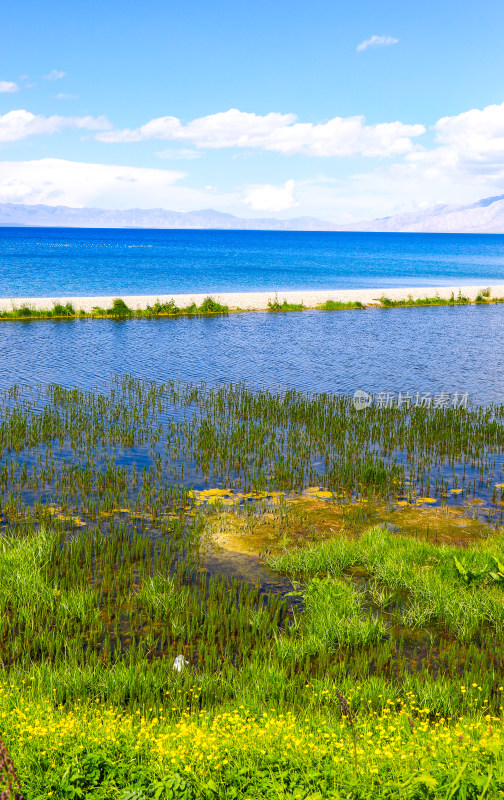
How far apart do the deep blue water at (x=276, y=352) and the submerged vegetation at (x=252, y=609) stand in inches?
316

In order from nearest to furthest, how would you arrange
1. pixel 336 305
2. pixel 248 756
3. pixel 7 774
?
pixel 7 774, pixel 248 756, pixel 336 305

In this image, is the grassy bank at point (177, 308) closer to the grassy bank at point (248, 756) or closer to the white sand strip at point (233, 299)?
the white sand strip at point (233, 299)

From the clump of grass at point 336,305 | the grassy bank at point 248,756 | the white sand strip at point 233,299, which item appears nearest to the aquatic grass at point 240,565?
the grassy bank at point 248,756

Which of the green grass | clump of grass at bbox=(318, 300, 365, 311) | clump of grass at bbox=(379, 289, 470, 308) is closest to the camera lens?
the green grass

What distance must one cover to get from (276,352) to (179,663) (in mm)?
28891

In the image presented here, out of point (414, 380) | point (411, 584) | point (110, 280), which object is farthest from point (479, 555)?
point (110, 280)

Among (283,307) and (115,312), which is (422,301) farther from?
(115,312)

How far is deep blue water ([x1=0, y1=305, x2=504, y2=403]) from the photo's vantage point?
29.8 meters

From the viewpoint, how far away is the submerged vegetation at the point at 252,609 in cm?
686

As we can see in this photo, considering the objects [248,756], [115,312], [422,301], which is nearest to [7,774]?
[248,756]

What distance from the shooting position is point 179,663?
933 cm

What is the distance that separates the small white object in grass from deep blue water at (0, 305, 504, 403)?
19.2m

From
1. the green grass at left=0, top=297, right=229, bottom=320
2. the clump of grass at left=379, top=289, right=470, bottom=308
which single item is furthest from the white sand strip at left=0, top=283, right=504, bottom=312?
the green grass at left=0, top=297, right=229, bottom=320

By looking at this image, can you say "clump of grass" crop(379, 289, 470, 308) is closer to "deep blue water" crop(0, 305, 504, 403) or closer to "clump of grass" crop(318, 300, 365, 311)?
"clump of grass" crop(318, 300, 365, 311)
